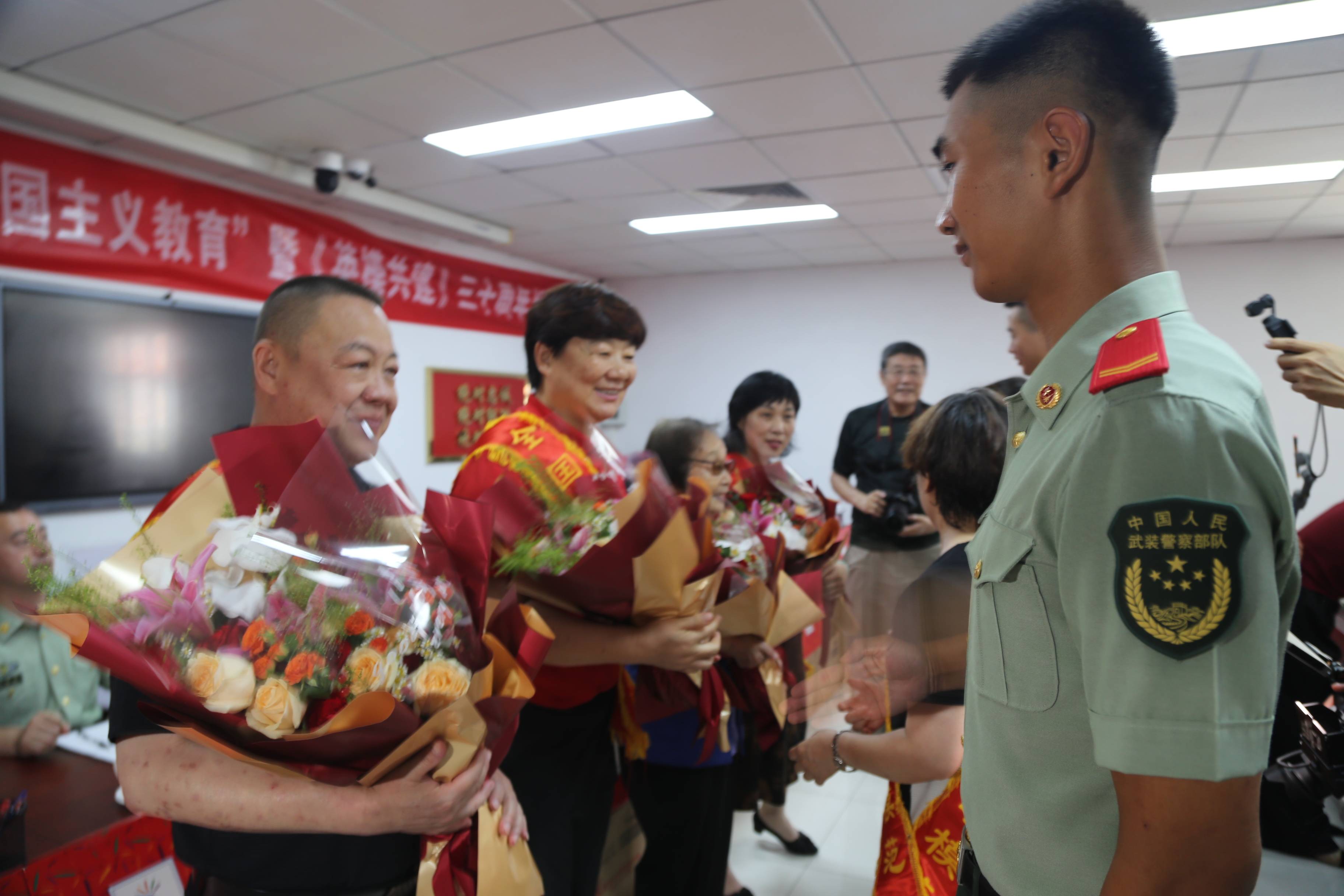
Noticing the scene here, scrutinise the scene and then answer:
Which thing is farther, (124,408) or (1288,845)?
(124,408)

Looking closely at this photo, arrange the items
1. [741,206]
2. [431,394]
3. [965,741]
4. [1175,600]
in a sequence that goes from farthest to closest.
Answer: [431,394], [741,206], [965,741], [1175,600]

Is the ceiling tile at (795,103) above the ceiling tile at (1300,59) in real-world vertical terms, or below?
below

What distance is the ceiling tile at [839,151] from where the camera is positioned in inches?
147

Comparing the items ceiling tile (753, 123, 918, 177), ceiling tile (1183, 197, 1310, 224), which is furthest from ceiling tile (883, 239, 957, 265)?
ceiling tile (753, 123, 918, 177)

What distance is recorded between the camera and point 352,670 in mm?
883

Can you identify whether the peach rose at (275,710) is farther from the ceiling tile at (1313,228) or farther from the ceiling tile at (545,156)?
the ceiling tile at (1313,228)

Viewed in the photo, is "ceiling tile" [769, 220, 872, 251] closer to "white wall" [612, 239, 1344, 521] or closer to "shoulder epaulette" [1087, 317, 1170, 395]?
"white wall" [612, 239, 1344, 521]

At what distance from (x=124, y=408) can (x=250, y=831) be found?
3499 mm

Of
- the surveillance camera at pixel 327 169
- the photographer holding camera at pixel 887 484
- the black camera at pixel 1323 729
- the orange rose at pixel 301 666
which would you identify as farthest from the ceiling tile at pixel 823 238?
the orange rose at pixel 301 666

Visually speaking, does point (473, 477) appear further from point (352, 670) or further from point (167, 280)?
point (167, 280)

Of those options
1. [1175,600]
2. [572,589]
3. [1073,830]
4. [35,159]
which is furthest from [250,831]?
[35,159]

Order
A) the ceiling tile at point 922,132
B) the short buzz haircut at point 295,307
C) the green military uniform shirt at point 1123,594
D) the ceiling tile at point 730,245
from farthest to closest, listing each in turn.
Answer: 1. the ceiling tile at point 730,245
2. the ceiling tile at point 922,132
3. the short buzz haircut at point 295,307
4. the green military uniform shirt at point 1123,594

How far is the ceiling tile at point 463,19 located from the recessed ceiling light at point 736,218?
2586mm

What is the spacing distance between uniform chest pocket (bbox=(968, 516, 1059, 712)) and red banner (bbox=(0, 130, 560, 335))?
11.7ft
